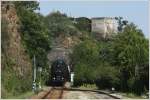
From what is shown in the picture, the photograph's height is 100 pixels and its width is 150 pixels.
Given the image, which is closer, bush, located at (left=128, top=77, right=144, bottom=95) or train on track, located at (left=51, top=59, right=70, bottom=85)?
bush, located at (left=128, top=77, right=144, bottom=95)

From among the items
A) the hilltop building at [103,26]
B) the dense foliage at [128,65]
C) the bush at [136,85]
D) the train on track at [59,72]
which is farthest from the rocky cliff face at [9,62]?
the hilltop building at [103,26]

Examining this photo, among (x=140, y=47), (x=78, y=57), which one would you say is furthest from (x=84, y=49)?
(x=140, y=47)

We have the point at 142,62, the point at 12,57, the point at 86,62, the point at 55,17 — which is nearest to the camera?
→ the point at 12,57

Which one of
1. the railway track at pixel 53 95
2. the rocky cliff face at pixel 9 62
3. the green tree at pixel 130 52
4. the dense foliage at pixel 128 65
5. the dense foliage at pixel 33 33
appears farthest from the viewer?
the dense foliage at pixel 33 33

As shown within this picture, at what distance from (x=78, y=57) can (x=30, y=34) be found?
32759mm

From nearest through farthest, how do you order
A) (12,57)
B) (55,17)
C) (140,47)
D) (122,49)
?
(12,57) → (140,47) → (122,49) → (55,17)

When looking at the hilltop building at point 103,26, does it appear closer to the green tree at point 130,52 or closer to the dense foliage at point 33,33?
the dense foliage at point 33,33

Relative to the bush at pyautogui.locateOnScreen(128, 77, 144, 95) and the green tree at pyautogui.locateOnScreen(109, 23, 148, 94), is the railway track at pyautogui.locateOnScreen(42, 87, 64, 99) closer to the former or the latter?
the bush at pyautogui.locateOnScreen(128, 77, 144, 95)

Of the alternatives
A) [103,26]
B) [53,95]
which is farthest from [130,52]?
[103,26]

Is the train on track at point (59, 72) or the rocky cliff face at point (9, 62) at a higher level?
the rocky cliff face at point (9, 62)

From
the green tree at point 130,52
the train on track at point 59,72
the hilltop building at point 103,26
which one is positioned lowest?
the train on track at point 59,72

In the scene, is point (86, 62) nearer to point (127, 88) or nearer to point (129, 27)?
point (129, 27)

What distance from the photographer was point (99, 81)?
80062 mm

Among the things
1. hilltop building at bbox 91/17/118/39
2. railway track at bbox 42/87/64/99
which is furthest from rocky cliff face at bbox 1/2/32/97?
hilltop building at bbox 91/17/118/39
